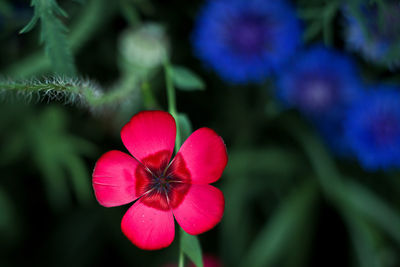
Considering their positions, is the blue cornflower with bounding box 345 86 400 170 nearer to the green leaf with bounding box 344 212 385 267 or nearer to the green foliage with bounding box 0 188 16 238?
the green leaf with bounding box 344 212 385 267

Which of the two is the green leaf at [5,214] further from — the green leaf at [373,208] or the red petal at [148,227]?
the green leaf at [373,208]

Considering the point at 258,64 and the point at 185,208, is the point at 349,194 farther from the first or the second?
the point at 185,208

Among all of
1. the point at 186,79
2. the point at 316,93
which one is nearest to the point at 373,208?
the point at 316,93

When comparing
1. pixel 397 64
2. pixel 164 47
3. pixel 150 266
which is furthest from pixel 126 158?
pixel 150 266

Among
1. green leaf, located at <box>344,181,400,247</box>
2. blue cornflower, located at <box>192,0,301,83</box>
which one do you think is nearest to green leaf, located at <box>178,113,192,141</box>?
blue cornflower, located at <box>192,0,301,83</box>

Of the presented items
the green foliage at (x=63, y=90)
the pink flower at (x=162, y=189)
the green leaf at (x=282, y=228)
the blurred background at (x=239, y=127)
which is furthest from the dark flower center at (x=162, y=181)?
the green leaf at (x=282, y=228)
